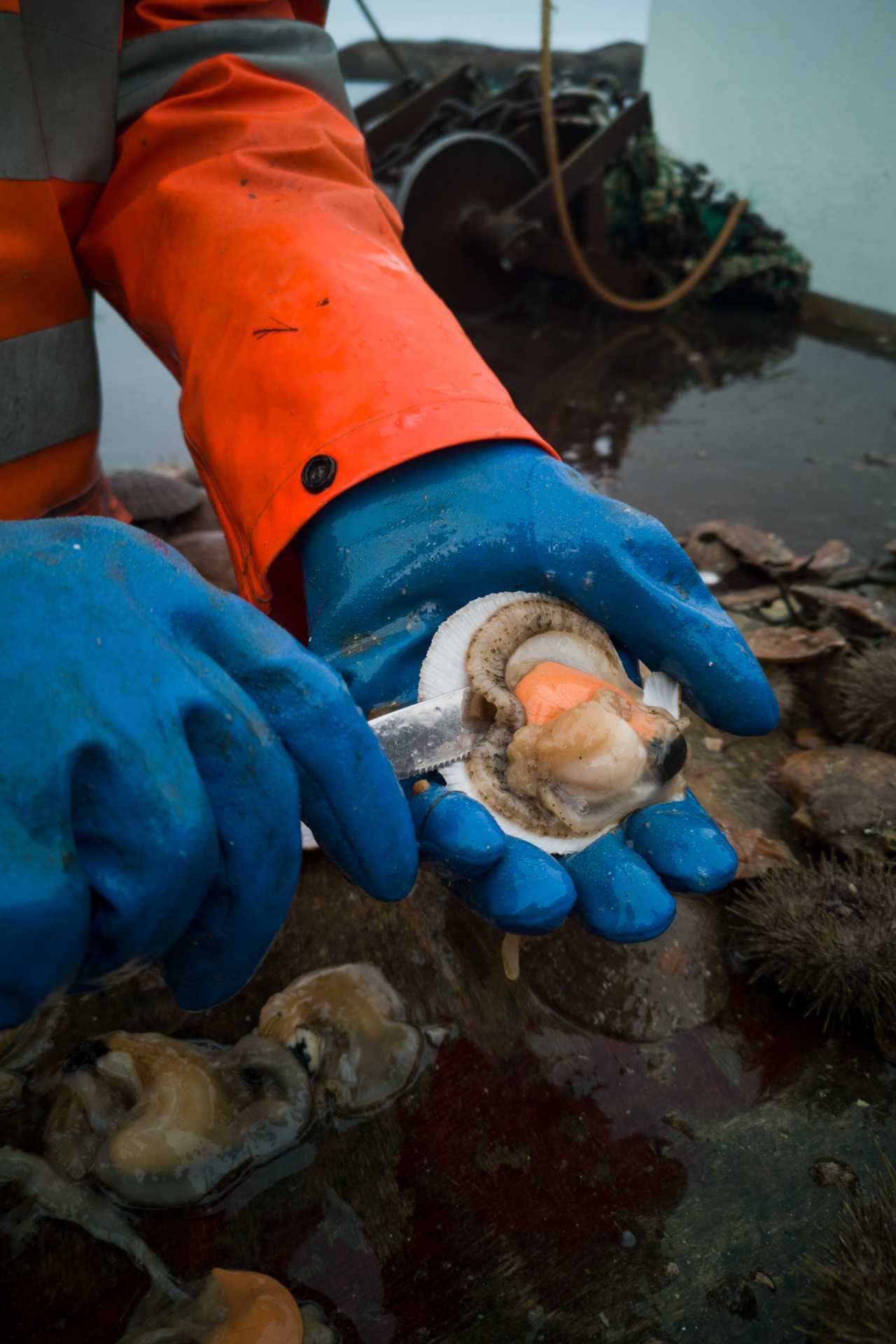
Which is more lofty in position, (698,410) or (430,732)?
→ (430,732)

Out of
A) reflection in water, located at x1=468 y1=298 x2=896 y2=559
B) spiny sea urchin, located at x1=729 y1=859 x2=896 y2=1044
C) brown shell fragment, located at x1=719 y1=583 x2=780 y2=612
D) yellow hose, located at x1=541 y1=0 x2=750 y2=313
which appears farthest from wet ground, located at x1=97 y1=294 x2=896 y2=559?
spiny sea urchin, located at x1=729 y1=859 x2=896 y2=1044

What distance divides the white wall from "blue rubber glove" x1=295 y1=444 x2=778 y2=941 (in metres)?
5.83

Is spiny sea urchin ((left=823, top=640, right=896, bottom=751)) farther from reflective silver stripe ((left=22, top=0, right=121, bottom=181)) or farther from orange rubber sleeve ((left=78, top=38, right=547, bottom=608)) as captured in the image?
reflective silver stripe ((left=22, top=0, right=121, bottom=181))

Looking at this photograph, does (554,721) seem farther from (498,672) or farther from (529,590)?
(529,590)

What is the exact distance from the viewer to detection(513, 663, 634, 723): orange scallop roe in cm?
153

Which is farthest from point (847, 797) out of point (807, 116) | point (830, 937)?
point (807, 116)

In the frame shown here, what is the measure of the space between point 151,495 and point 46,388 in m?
1.64

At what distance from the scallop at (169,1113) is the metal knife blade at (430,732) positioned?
1.93 feet

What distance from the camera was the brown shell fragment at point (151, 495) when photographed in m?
3.52

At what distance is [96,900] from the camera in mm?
1008

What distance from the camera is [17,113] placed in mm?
1733

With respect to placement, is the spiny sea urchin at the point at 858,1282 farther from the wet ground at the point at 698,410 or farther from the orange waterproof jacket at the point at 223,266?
the wet ground at the point at 698,410

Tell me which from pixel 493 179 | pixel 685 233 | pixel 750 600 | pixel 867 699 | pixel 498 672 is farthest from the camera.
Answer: pixel 685 233

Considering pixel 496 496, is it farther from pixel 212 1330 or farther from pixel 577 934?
pixel 212 1330
